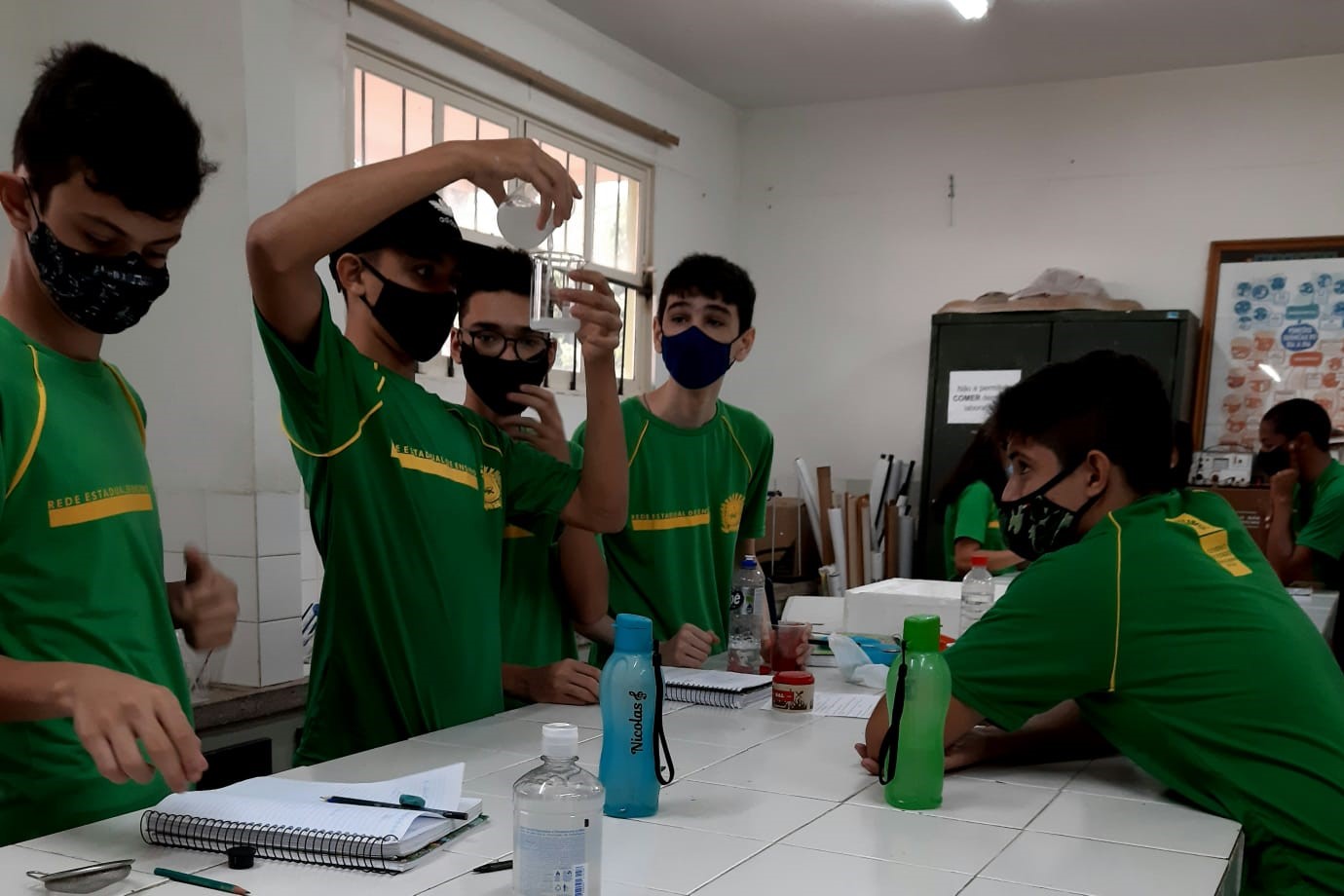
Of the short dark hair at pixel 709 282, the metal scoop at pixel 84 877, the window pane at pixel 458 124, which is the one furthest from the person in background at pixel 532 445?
the window pane at pixel 458 124

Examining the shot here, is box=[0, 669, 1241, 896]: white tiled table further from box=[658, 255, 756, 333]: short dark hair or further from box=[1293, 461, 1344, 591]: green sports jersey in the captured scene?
box=[1293, 461, 1344, 591]: green sports jersey

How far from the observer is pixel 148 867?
118 cm

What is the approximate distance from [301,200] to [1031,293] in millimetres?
4862

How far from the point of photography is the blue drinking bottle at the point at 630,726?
4.63ft

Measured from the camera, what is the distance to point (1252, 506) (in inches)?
209

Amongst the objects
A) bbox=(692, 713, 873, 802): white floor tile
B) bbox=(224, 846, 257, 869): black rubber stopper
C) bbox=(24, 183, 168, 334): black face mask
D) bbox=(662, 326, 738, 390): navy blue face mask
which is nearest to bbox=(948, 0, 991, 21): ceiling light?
bbox=(662, 326, 738, 390): navy blue face mask

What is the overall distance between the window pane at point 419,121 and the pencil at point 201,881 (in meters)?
3.69

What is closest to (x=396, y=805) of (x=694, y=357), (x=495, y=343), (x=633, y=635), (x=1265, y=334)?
(x=633, y=635)

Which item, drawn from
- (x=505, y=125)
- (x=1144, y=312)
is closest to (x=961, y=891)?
(x=505, y=125)

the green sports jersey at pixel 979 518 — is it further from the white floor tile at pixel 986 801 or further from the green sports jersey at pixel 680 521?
the white floor tile at pixel 986 801

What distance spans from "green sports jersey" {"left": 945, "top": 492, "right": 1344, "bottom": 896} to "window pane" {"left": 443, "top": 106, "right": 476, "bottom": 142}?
142 inches

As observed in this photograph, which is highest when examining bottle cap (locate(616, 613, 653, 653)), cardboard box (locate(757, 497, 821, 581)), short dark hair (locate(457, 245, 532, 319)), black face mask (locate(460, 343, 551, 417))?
short dark hair (locate(457, 245, 532, 319))

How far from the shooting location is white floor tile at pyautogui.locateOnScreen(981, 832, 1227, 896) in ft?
4.05

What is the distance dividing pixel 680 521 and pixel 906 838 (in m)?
1.41
